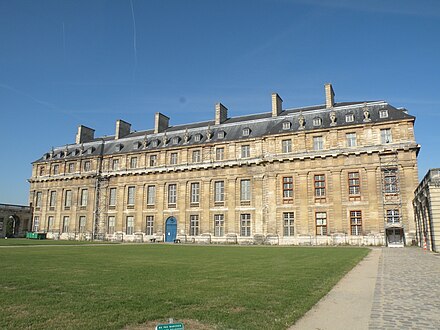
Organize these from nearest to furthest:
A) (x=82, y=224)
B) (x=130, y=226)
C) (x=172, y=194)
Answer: (x=172, y=194), (x=130, y=226), (x=82, y=224)

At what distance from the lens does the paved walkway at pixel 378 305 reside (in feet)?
19.6

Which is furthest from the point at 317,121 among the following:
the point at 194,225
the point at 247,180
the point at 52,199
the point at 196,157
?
the point at 52,199

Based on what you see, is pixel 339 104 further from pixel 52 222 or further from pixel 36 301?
pixel 52 222

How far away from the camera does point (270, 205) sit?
3762 centimetres

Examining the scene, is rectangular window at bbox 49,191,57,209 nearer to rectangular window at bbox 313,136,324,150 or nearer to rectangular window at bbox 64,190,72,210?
rectangular window at bbox 64,190,72,210

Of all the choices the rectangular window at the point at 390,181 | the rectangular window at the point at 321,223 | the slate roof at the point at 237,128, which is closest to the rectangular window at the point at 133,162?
the slate roof at the point at 237,128

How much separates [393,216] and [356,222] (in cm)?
325

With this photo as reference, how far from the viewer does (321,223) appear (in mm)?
35344

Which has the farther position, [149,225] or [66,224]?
[66,224]

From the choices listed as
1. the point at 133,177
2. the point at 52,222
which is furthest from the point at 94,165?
the point at 52,222

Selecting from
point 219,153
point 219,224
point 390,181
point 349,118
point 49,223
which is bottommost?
point 219,224

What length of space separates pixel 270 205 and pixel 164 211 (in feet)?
44.6

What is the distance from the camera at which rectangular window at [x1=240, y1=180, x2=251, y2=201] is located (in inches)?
1569

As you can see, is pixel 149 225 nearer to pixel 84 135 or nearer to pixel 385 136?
pixel 84 135
